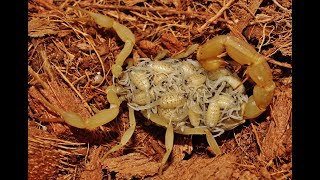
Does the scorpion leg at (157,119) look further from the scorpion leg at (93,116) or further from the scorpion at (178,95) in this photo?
the scorpion leg at (93,116)

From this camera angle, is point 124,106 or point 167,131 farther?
point 124,106

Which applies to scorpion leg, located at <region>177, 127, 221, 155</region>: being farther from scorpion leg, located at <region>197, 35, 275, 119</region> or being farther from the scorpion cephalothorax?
scorpion leg, located at <region>197, 35, 275, 119</region>

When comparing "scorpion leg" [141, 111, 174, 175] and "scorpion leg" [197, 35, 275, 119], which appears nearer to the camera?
"scorpion leg" [197, 35, 275, 119]

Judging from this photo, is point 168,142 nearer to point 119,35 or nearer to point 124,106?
point 124,106

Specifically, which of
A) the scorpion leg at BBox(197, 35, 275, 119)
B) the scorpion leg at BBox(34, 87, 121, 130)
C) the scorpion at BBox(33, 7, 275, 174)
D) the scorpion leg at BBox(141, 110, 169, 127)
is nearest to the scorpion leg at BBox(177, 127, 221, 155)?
the scorpion at BBox(33, 7, 275, 174)

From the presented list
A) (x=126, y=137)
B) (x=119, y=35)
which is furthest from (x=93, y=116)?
(x=119, y=35)

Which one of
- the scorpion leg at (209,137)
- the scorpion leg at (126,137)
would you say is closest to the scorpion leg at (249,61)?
the scorpion leg at (209,137)

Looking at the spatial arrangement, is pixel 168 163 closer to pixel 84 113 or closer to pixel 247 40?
pixel 84 113
